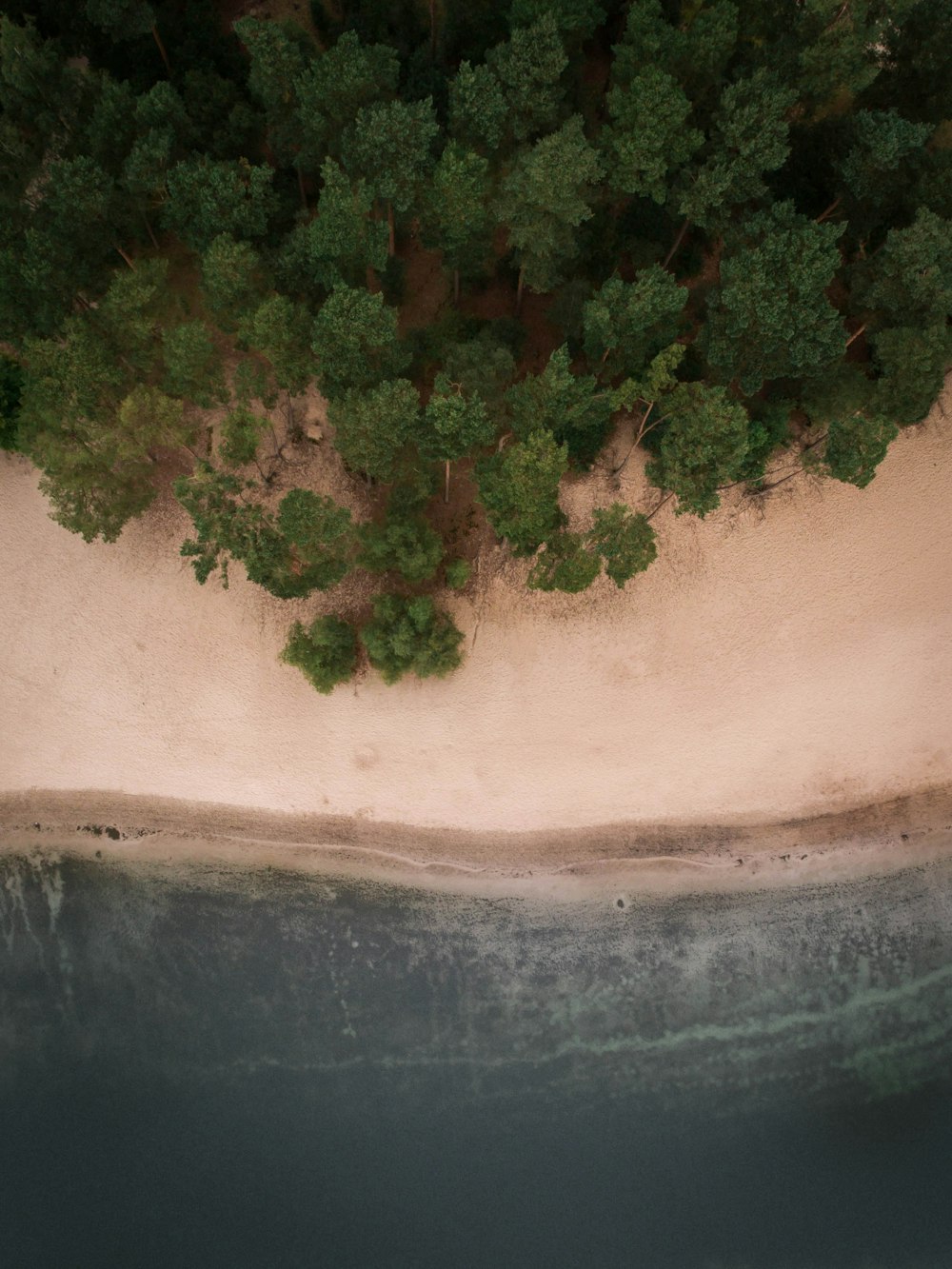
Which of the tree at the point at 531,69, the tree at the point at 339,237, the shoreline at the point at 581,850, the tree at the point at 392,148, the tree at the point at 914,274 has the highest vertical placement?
the tree at the point at 531,69

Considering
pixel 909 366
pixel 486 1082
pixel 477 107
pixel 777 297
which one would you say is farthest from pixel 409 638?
pixel 909 366

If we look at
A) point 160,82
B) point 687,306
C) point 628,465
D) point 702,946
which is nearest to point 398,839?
point 702,946

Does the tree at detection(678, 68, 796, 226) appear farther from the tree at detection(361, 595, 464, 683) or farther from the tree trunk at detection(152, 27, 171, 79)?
the tree trunk at detection(152, 27, 171, 79)

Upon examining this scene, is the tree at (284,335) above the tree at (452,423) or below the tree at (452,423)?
above

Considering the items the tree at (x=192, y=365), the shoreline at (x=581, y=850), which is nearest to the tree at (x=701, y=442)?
the shoreline at (x=581, y=850)

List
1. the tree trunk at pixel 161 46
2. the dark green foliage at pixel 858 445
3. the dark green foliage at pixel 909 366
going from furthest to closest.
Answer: the tree trunk at pixel 161 46 < the dark green foliage at pixel 858 445 < the dark green foliage at pixel 909 366

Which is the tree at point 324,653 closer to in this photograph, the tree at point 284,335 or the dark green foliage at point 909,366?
the tree at point 284,335

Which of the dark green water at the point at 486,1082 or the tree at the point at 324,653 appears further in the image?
the dark green water at the point at 486,1082
